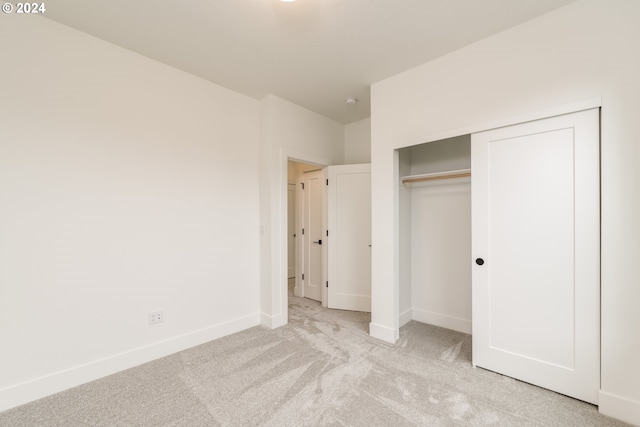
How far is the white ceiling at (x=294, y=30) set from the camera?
1850mm

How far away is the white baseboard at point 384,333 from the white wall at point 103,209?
152 cm

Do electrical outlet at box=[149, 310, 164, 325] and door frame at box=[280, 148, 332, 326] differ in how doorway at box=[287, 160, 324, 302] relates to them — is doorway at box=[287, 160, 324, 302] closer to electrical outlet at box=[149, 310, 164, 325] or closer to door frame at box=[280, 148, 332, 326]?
door frame at box=[280, 148, 332, 326]

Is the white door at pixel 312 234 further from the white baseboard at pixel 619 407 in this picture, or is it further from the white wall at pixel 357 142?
the white baseboard at pixel 619 407

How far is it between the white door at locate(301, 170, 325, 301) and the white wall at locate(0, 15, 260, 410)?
1410mm

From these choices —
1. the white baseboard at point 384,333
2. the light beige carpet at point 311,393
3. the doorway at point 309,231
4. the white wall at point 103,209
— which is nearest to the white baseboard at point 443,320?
the light beige carpet at point 311,393

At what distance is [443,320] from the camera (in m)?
3.13

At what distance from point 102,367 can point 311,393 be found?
1.76 m

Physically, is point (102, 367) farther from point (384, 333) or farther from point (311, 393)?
point (384, 333)

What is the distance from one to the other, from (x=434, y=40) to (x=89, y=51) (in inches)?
114

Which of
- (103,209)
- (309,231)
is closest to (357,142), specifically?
(309,231)

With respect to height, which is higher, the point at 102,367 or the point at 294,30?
the point at 294,30

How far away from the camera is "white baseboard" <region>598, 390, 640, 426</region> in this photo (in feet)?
5.28

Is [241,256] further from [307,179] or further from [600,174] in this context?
[600,174]

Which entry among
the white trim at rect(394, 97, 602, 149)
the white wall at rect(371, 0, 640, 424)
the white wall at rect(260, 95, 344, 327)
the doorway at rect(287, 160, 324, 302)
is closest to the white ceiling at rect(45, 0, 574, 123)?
the white wall at rect(371, 0, 640, 424)
